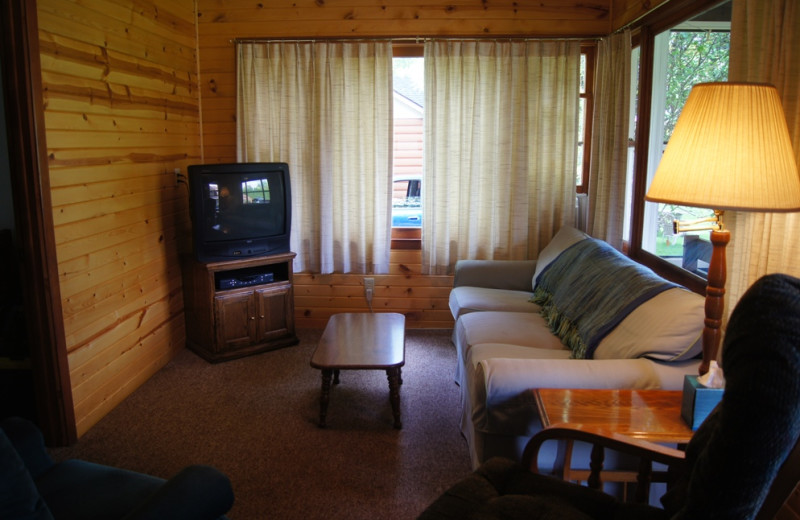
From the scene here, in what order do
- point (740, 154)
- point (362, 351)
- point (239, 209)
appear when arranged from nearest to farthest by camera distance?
1. point (740, 154)
2. point (362, 351)
3. point (239, 209)

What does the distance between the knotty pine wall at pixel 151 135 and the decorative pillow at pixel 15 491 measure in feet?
5.74

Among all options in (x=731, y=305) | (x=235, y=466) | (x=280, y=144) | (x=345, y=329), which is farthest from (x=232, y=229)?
(x=731, y=305)

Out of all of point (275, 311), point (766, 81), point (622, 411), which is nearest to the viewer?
point (622, 411)

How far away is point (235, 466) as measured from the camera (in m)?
2.77

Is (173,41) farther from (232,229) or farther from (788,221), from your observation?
(788,221)

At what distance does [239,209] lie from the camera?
4.06 m

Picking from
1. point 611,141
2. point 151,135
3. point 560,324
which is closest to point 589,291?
point 560,324

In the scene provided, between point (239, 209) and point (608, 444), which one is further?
point (239, 209)

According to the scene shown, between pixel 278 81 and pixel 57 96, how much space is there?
1.78 meters

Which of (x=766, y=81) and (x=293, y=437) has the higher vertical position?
(x=766, y=81)

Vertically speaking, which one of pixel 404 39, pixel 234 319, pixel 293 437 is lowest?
pixel 293 437

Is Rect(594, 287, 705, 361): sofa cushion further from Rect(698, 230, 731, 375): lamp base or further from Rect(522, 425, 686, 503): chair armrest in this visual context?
Rect(522, 425, 686, 503): chair armrest

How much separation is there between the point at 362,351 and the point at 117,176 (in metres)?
1.68

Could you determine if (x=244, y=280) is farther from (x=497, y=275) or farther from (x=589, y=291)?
(x=589, y=291)
